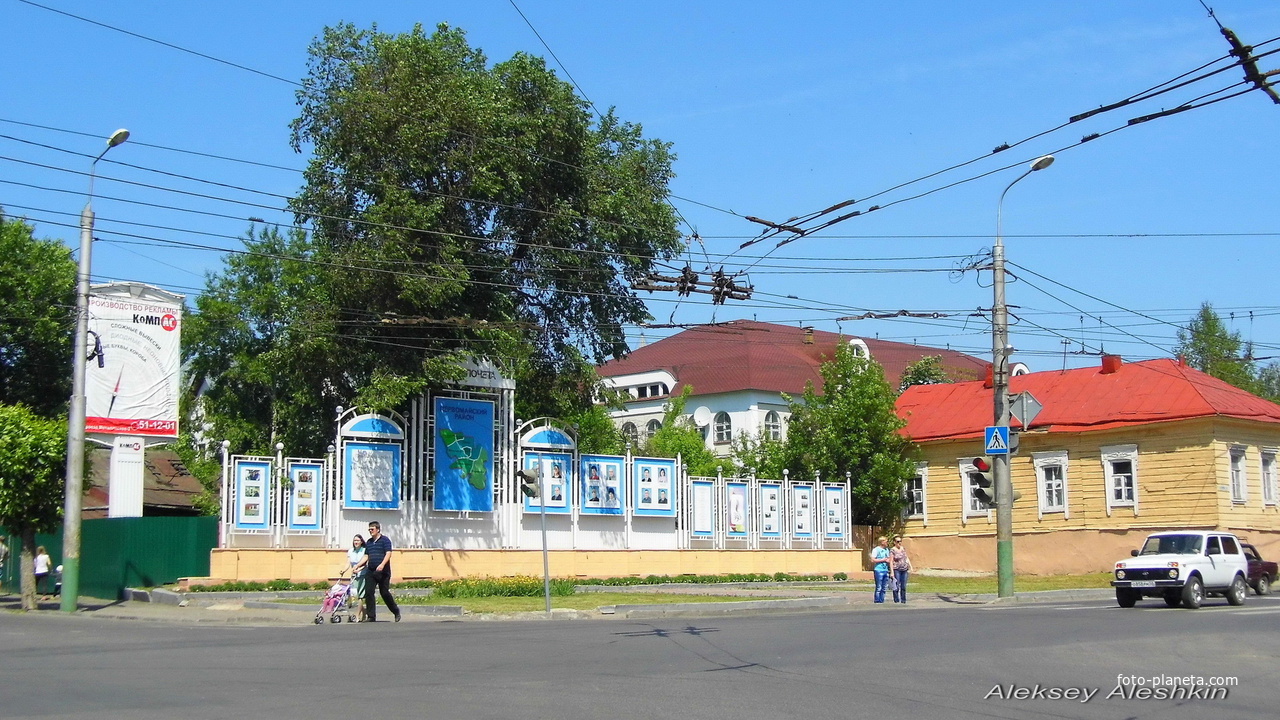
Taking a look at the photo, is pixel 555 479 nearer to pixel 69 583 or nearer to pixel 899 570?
pixel 899 570

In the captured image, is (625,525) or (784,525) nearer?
(625,525)

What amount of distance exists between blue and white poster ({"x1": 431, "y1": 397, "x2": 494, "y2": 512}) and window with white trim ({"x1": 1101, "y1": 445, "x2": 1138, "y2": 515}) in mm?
21887

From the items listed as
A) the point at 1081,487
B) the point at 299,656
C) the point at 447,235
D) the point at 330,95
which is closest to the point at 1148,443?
the point at 1081,487

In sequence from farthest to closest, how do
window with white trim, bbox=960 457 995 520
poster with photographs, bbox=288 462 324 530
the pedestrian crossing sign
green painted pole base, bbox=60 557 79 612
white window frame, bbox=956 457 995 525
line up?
1. white window frame, bbox=956 457 995 525
2. window with white trim, bbox=960 457 995 520
3. poster with photographs, bbox=288 462 324 530
4. the pedestrian crossing sign
5. green painted pole base, bbox=60 557 79 612

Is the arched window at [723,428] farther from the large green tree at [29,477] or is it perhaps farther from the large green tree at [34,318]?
the large green tree at [29,477]

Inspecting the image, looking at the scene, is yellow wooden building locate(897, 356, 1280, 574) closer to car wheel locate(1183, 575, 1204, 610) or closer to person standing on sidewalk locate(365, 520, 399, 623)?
car wheel locate(1183, 575, 1204, 610)

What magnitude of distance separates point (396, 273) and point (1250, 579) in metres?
Answer: 20.7

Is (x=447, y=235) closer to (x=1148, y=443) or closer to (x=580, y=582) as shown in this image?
(x=580, y=582)

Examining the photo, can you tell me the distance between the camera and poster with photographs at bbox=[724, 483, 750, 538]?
1473 inches

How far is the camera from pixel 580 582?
32.5 meters

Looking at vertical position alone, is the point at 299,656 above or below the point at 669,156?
below

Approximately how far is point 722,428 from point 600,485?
41.2m

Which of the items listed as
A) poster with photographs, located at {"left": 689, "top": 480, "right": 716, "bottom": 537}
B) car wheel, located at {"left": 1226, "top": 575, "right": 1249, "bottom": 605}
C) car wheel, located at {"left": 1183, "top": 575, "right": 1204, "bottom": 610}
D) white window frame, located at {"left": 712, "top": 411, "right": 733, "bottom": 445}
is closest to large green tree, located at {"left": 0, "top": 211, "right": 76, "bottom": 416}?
poster with photographs, located at {"left": 689, "top": 480, "right": 716, "bottom": 537}

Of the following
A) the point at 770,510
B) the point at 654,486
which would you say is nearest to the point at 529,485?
the point at 654,486
